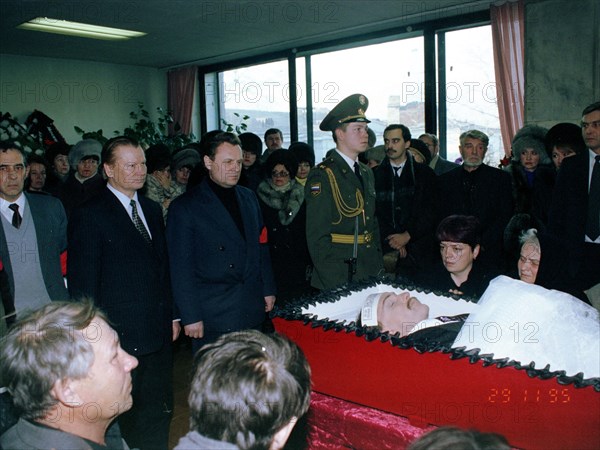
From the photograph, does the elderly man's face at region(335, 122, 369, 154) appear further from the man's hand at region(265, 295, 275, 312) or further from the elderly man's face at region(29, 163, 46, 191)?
the elderly man's face at region(29, 163, 46, 191)

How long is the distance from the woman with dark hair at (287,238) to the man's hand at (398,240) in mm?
556

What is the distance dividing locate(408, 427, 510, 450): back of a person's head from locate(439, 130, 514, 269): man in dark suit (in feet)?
9.24

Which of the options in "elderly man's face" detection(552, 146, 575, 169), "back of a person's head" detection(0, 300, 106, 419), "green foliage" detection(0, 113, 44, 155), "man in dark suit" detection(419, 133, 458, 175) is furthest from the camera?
"green foliage" detection(0, 113, 44, 155)

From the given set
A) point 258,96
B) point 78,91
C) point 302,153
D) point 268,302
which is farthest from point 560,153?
point 78,91

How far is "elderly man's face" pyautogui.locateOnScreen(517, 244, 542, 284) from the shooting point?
2.24 meters

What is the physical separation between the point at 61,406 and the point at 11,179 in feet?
4.75

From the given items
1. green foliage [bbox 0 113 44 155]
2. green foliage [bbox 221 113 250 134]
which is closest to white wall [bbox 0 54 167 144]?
green foliage [bbox 0 113 44 155]

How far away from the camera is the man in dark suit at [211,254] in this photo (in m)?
2.27

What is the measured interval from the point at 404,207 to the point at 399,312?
193 centimetres

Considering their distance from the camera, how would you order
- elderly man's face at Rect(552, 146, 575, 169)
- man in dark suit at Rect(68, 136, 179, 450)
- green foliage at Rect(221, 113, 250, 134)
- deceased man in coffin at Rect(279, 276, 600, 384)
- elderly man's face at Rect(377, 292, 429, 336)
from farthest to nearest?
green foliage at Rect(221, 113, 250, 134), elderly man's face at Rect(552, 146, 575, 169), man in dark suit at Rect(68, 136, 179, 450), elderly man's face at Rect(377, 292, 429, 336), deceased man in coffin at Rect(279, 276, 600, 384)

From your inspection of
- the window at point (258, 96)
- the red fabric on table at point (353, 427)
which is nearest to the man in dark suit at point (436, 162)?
the window at point (258, 96)

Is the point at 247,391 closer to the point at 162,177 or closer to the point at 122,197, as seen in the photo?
the point at 122,197

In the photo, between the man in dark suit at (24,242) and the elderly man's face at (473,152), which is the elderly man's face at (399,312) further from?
the elderly man's face at (473,152)

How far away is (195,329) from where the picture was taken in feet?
7.45
